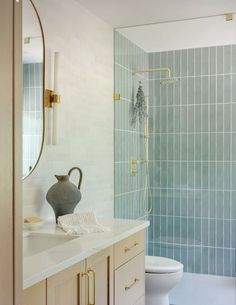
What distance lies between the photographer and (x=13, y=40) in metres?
1.10

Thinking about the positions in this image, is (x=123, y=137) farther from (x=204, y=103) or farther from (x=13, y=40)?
(x=13, y=40)

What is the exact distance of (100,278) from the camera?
2.06 metres

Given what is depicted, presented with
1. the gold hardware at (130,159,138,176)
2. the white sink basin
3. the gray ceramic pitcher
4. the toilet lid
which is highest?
the gold hardware at (130,159,138,176)

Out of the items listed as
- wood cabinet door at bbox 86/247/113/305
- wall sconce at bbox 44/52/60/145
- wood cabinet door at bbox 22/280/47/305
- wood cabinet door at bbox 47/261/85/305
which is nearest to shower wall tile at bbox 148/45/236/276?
wall sconce at bbox 44/52/60/145

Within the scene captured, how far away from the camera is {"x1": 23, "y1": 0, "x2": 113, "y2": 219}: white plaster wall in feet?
8.50

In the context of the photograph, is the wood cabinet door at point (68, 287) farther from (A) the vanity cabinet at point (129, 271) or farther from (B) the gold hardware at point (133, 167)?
(B) the gold hardware at point (133, 167)

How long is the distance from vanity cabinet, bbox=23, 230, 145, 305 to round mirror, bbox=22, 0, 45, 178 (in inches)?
27.3

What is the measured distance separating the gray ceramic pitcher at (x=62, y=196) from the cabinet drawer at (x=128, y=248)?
0.39 metres

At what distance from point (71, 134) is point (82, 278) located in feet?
3.99

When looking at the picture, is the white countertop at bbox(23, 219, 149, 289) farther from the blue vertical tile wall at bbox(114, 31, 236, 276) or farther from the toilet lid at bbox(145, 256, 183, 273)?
the blue vertical tile wall at bbox(114, 31, 236, 276)

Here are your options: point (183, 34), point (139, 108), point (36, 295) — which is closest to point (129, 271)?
point (36, 295)

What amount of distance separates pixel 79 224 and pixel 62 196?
0.63ft

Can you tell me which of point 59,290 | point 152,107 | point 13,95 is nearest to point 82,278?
point 59,290

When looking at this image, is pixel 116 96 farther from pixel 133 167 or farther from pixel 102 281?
pixel 102 281
